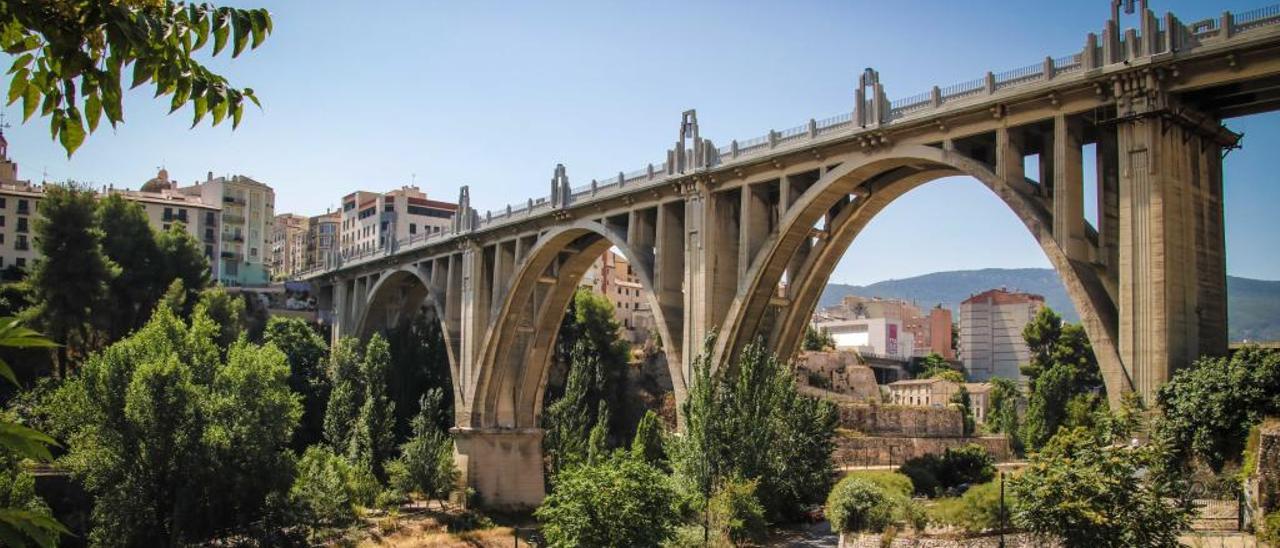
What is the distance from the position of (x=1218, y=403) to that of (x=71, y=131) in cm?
2637

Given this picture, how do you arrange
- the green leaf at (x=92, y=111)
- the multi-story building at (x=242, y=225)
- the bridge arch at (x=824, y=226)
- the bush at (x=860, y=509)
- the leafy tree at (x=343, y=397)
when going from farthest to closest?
1. the multi-story building at (x=242, y=225)
2. the leafy tree at (x=343, y=397)
3. the bush at (x=860, y=509)
4. the bridge arch at (x=824, y=226)
5. the green leaf at (x=92, y=111)

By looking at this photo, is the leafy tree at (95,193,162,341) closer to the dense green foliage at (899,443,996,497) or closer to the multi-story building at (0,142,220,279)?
the multi-story building at (0,142,220,279)

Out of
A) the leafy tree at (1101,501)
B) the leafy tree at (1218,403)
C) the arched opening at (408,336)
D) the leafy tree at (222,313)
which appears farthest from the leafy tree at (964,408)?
the leafy tree at (1101,501)

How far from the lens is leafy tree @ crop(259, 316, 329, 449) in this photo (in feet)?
237

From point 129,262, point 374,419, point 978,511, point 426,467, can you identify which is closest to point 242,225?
point 129,262

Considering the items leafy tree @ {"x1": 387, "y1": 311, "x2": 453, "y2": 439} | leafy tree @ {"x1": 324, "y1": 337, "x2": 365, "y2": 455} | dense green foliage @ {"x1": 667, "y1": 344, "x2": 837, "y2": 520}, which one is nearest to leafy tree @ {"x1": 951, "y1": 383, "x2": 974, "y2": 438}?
leafy tree @ {"x1": 387, "y1": 311, "x2": 453, "y2": 439}

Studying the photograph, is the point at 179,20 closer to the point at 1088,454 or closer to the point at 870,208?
the point at 1088,454

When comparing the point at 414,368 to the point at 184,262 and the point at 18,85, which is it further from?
the point at 18,85

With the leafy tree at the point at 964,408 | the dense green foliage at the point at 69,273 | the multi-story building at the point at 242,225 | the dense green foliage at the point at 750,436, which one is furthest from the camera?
the multi-story building at the point at 242,225

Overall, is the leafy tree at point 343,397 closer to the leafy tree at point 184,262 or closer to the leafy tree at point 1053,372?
the leafy tree at point 184,262

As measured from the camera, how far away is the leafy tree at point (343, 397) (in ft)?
217

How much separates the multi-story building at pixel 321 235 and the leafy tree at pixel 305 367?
163ft

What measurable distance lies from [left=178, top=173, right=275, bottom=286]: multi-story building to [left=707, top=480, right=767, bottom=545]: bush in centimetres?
7180

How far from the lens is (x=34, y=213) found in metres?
83.7
